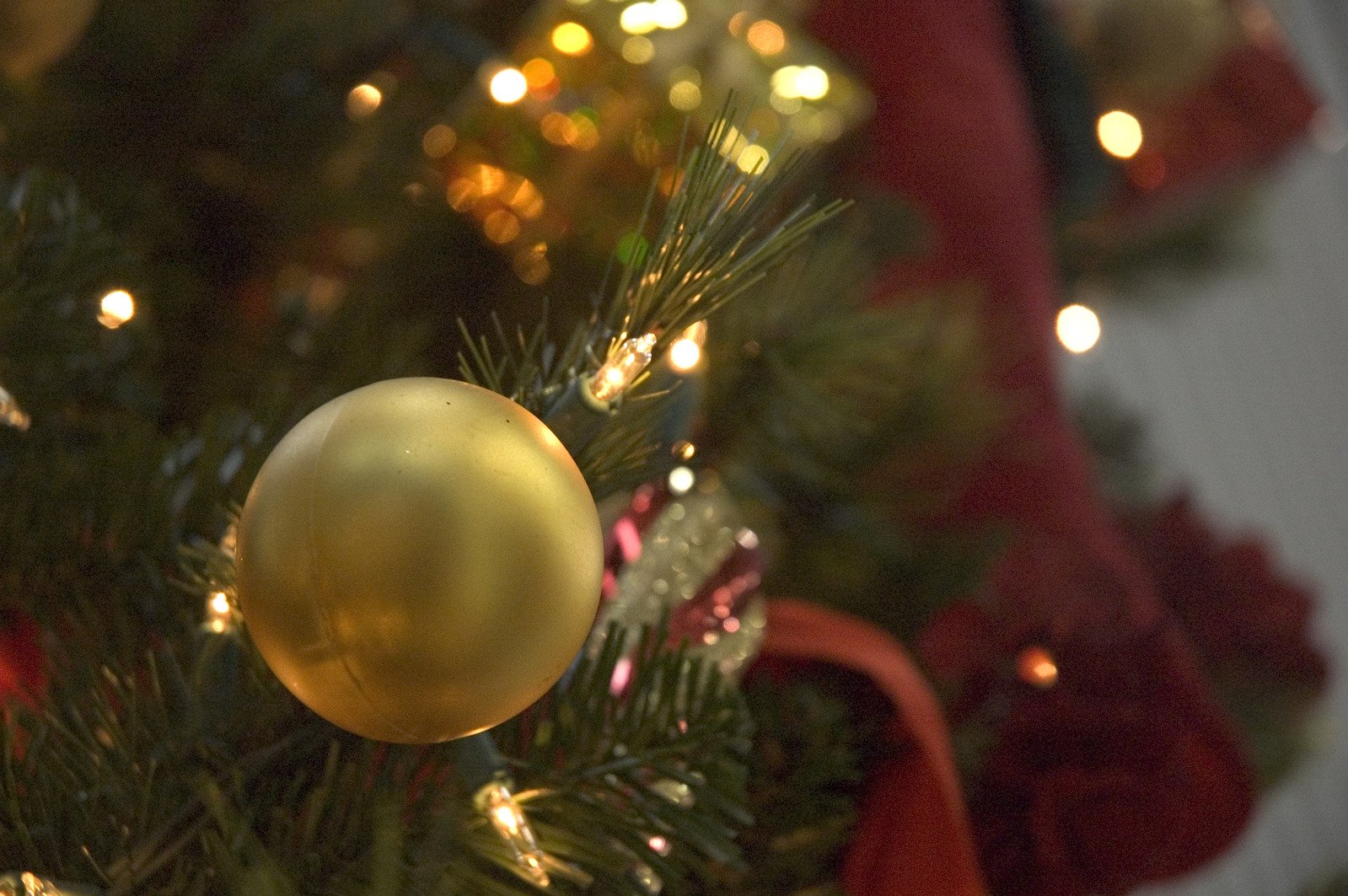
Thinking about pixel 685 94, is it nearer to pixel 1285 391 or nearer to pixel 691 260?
pixel 691 260

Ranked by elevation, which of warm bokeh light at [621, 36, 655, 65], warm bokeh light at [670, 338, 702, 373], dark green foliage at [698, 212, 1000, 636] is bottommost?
warm bokeh light at [670, 338, 702, 373]

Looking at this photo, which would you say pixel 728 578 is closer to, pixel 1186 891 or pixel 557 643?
pixel 557 643

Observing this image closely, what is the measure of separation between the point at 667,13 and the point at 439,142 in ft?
0.30

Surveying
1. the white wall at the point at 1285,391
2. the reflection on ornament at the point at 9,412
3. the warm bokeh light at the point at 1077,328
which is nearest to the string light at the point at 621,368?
the reflection on ornament at the point at 9,412

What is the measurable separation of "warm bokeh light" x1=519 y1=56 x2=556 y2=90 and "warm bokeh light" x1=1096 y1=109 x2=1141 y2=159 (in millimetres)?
418

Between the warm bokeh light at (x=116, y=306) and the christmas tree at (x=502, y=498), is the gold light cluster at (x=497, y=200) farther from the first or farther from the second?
the warm bokeh light at (x=116, y=306)

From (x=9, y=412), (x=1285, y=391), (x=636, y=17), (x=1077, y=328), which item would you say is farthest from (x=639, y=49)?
(x=1285, y=391)

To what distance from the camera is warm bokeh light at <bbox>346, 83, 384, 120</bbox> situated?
39 cm

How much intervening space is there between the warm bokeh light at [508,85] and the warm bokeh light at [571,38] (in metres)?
0.03

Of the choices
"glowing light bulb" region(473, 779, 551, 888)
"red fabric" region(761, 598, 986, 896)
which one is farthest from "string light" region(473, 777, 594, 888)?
"red fabric" region(761, 598, 986, 896)

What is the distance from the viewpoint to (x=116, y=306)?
0.89ft

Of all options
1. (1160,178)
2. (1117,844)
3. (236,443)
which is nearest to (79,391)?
(236,443)

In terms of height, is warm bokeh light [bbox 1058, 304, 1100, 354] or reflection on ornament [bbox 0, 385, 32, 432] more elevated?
warm bokeh light [bbox 1058, 304, 1100, 354]

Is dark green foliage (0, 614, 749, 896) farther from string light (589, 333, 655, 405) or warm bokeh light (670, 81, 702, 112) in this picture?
warm bokeh light (670, 81, 702, 112)
